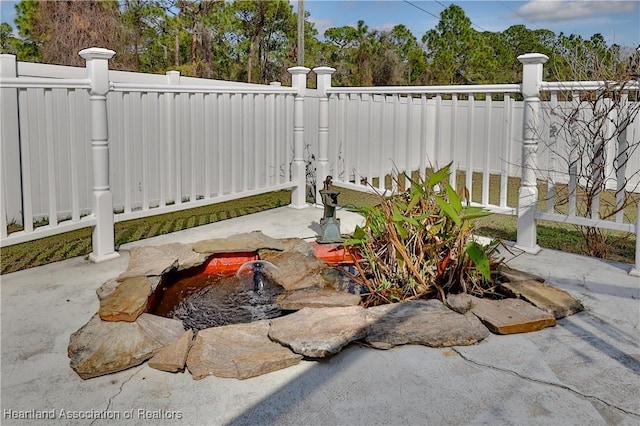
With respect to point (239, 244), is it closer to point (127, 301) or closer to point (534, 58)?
point (127, 301)

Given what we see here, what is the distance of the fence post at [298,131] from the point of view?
5301 millimetres

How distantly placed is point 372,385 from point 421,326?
0.54 meters

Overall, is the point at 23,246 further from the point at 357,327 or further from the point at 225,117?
the point at 357,327

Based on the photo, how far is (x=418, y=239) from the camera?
311cm

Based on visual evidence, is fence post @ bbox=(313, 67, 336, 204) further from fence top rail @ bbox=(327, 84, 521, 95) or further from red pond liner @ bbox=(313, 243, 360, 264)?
red pond liner @ bbox=(313, 243, 360, 264)

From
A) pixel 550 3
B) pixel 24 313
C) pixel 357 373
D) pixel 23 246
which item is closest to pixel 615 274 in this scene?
pixel 357 373

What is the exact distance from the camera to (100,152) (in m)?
3.63

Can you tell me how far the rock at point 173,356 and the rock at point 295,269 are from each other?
1.00 m

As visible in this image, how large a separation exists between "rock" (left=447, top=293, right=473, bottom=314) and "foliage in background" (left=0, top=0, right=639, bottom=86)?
1246 centimetres

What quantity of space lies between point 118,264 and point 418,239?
79.0 inches

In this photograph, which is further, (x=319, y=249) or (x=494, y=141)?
(x=494, y=141)

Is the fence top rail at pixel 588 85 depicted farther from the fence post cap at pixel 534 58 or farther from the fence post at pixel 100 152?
the fence post at pixel 100 152

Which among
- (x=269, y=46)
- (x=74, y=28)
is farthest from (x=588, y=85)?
(x=269, y=46)

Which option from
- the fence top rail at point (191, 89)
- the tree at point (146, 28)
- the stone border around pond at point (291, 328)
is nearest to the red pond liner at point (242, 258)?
the stone border around pond at point (291, 328)
